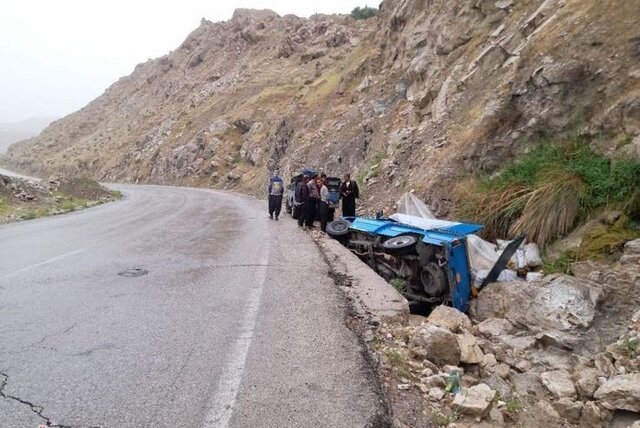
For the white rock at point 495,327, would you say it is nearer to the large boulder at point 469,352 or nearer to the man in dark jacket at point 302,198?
the large boulder at point 469,352

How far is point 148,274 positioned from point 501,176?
26.2 feet

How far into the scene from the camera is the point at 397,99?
84.4ft

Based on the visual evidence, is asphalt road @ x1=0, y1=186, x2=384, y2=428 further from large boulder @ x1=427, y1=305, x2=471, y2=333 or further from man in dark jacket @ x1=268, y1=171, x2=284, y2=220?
man in dark jacket @ x1=268, y1=171, x2=284, y2=220

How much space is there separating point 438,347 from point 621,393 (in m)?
1.62

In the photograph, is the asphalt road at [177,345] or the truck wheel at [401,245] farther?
the truck wheel at [401,245]

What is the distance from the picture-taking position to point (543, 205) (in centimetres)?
933

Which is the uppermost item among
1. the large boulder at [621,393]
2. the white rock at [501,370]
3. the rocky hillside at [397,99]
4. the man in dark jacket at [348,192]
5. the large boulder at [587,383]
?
the rocky hillside at [397,99]

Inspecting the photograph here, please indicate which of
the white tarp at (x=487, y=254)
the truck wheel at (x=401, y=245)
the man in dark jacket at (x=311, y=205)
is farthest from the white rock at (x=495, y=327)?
the man in dark jacket at (x=311, y=205)

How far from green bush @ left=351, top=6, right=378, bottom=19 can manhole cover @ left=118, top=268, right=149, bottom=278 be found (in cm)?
6350

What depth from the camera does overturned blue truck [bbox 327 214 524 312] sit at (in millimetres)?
8367

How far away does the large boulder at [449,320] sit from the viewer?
6.02 m

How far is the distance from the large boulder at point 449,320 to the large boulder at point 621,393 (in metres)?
1.70

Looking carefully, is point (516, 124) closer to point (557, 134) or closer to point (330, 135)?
point (557, 134)

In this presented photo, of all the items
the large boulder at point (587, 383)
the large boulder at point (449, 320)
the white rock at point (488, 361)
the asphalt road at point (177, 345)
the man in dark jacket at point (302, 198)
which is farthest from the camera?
the man in dark jacket at point (302, 198)
